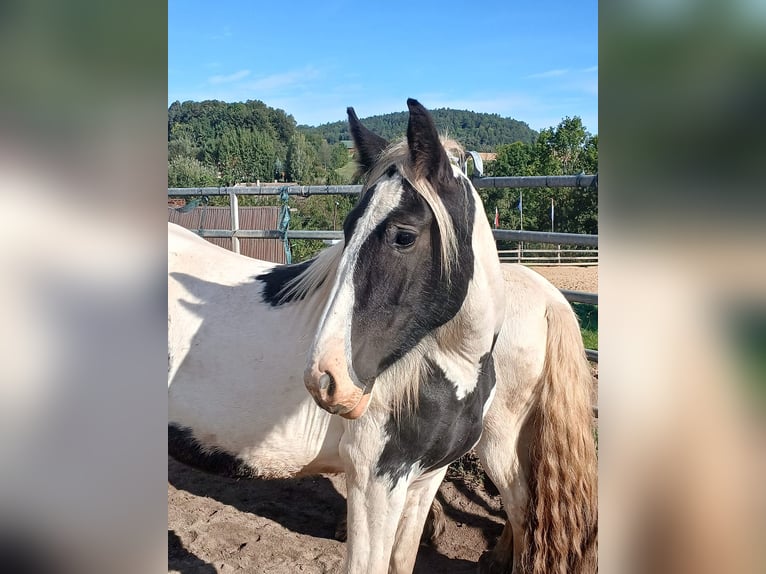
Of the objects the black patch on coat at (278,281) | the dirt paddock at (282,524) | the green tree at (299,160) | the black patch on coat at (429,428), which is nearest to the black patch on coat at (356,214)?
the black patch on coat at (429,428)

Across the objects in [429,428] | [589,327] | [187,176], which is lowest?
[589,327]

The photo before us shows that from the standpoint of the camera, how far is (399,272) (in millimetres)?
1411

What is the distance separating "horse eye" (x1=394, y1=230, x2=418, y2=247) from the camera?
4.60 ft

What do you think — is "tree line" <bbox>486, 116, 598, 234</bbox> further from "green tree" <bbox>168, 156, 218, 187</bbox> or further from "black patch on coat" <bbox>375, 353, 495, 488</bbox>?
"green tree" <bbox>168, 156, 218, 187</bbox>

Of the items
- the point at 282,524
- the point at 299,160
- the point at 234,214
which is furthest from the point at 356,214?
the point at 299,160

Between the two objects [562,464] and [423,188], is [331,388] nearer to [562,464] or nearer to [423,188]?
[423,188]

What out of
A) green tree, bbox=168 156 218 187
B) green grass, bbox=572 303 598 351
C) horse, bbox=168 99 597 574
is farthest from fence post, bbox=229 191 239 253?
green tree, bbox=168 156 218 187

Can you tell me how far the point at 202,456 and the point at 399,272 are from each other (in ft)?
3.83

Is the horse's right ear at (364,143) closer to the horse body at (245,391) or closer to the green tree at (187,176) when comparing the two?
the horse body at (245,391)

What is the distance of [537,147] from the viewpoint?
19.9 meters

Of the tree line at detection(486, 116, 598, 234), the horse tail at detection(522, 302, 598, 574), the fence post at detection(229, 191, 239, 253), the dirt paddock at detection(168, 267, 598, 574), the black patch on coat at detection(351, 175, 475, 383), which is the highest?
the tree line at detection(486, 116, 598, 234)
